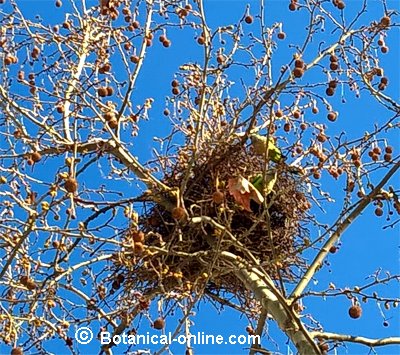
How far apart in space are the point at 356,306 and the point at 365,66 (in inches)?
36.0

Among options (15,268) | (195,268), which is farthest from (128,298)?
(15,268)

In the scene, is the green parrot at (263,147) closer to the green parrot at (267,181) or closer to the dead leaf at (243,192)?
the green parrot at (267,181)

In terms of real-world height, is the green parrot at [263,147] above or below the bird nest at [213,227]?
above

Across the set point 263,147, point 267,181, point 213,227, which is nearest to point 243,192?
point 213,227

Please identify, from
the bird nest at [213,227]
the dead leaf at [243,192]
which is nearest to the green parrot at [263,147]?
the bird nest at [213,227]

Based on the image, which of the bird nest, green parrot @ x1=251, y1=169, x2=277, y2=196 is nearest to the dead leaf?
the bird nest

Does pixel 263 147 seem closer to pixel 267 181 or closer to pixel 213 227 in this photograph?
pixel 267 181

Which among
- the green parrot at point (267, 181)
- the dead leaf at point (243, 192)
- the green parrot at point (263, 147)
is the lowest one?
the dead leaf at point (243, 192)

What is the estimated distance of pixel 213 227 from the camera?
8.05 ft

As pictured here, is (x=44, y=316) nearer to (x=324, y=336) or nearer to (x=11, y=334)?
(x=11, y=334)

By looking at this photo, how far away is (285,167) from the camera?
107 inches

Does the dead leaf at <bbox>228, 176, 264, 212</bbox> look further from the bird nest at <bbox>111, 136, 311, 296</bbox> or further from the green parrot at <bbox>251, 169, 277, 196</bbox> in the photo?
the green parrot at <bbox>251, 169, 277, 196</bbox>

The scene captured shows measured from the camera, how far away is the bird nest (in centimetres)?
250

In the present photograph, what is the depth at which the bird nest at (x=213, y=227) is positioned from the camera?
2500 millimetres
